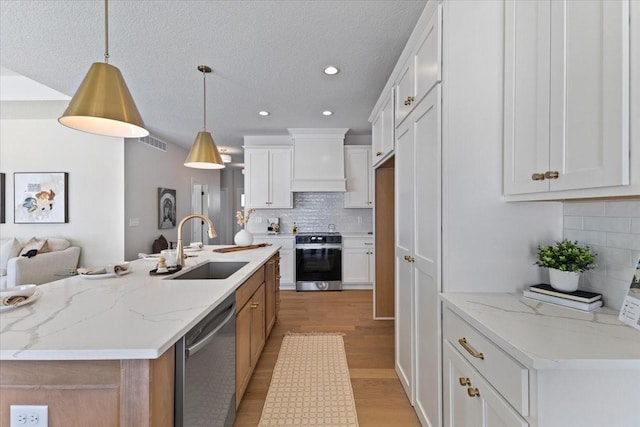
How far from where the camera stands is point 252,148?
16.5ft

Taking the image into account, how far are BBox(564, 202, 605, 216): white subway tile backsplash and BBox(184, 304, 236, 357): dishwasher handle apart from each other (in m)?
1.75

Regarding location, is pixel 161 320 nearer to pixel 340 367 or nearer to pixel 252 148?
pixel 340 367

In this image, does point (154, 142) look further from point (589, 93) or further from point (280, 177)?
point (589, 93)

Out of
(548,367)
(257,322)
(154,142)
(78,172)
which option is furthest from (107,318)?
(154,142)

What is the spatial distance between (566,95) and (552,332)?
83cm

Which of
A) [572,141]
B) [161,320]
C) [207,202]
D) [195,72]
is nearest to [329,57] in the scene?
[195,72]

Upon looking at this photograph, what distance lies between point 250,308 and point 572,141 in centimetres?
195

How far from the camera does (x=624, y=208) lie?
1170 millimetres

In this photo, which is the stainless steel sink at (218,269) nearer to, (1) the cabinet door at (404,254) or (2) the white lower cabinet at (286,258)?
(1) the cabinet door at (404,254)

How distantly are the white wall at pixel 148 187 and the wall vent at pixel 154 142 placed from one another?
60mm

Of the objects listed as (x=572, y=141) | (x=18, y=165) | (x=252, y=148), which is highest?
(x=252, y=148)


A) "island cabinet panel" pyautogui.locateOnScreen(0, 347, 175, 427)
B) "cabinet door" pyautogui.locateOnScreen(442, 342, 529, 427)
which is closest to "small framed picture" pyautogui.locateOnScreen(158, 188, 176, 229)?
"island cabinet panel" pyautogui.locateOnScreen(0, 347, 175, 427)

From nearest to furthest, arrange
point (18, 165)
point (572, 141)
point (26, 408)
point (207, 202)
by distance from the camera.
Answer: point (26, 408) < point (572, 141) < point (18, 165) < point (207, 202)

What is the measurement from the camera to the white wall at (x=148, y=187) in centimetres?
466
